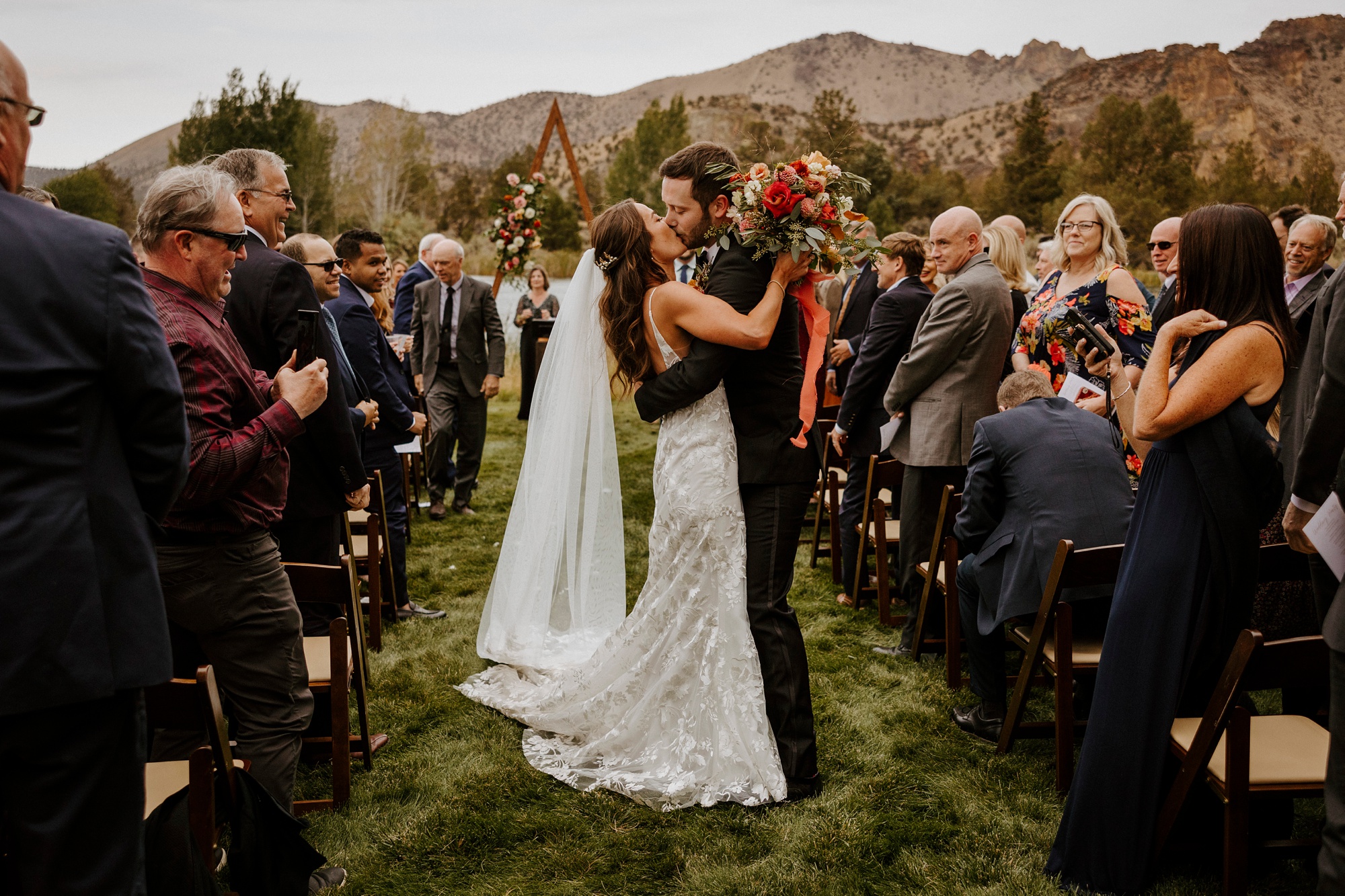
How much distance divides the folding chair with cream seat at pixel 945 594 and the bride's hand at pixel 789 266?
1.63 m

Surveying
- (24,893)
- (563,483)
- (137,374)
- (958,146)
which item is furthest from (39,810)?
(958,146)

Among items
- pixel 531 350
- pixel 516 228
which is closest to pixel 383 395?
pixel 531 350

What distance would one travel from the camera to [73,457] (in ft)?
5.82

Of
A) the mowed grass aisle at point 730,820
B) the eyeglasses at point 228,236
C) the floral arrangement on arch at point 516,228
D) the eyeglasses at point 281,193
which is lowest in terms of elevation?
the mowed grass aisle at point 730,820

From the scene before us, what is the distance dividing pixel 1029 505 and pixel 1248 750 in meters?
1.47

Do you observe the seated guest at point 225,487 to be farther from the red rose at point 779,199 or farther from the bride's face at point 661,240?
the red rose at point 779,199

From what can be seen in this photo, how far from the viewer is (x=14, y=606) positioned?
5.60 feet

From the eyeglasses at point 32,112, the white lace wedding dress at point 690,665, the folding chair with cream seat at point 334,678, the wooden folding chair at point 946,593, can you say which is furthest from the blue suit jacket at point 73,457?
the wooden folding chair at point 946,593

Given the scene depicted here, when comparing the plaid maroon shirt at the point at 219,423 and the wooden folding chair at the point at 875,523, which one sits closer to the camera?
the plaid maroon shirt at the point at 219,423

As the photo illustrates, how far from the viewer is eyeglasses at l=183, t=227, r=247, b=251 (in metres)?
2.78

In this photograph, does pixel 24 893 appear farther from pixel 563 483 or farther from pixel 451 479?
pixel 451 479

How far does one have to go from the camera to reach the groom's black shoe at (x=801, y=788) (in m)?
3.67

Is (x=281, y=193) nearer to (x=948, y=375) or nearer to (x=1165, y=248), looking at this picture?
(x=948, y=375)

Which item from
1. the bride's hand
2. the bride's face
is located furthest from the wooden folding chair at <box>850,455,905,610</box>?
the bride's face
